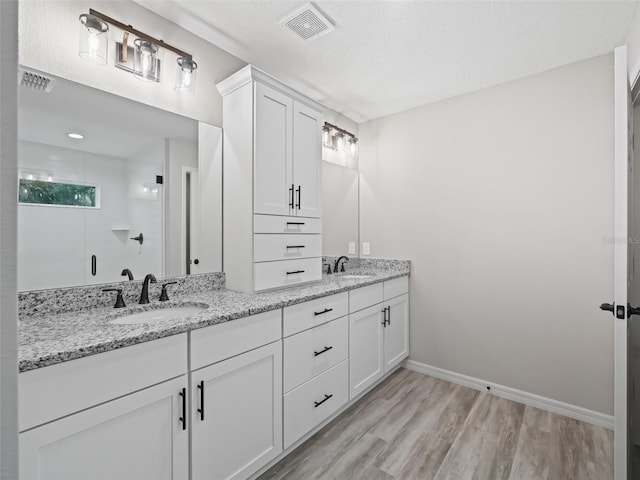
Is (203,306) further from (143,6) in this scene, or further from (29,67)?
(143,6)

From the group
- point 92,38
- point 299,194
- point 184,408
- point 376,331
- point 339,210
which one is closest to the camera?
point 184,408

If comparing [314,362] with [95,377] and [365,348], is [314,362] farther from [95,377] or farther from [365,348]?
[95,377]

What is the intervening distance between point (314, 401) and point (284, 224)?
3.59 ft

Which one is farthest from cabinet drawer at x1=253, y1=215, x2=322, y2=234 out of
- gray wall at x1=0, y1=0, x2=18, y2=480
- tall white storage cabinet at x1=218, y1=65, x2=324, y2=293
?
gray wall at x1=0, y1=0, x2=18, y2=480

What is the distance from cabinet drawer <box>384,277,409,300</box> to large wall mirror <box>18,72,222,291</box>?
53.1 inches

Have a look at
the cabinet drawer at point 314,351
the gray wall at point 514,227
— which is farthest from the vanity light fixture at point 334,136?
the cabinet drawer at point 314,351

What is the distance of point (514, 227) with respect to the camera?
2.39 m

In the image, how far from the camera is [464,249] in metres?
2.63

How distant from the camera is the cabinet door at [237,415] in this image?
128 centimetres

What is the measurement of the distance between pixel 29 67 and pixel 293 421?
82.2 inches

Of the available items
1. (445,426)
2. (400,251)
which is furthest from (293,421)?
(400,251)

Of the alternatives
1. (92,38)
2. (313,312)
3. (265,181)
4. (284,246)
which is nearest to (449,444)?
(313,312)

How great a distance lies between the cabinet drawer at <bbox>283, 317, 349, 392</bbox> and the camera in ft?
5.50

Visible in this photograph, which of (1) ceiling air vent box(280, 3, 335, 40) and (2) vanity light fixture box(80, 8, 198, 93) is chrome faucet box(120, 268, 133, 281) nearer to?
(2) vanity light fixture box(80, 8, 198, 93)
